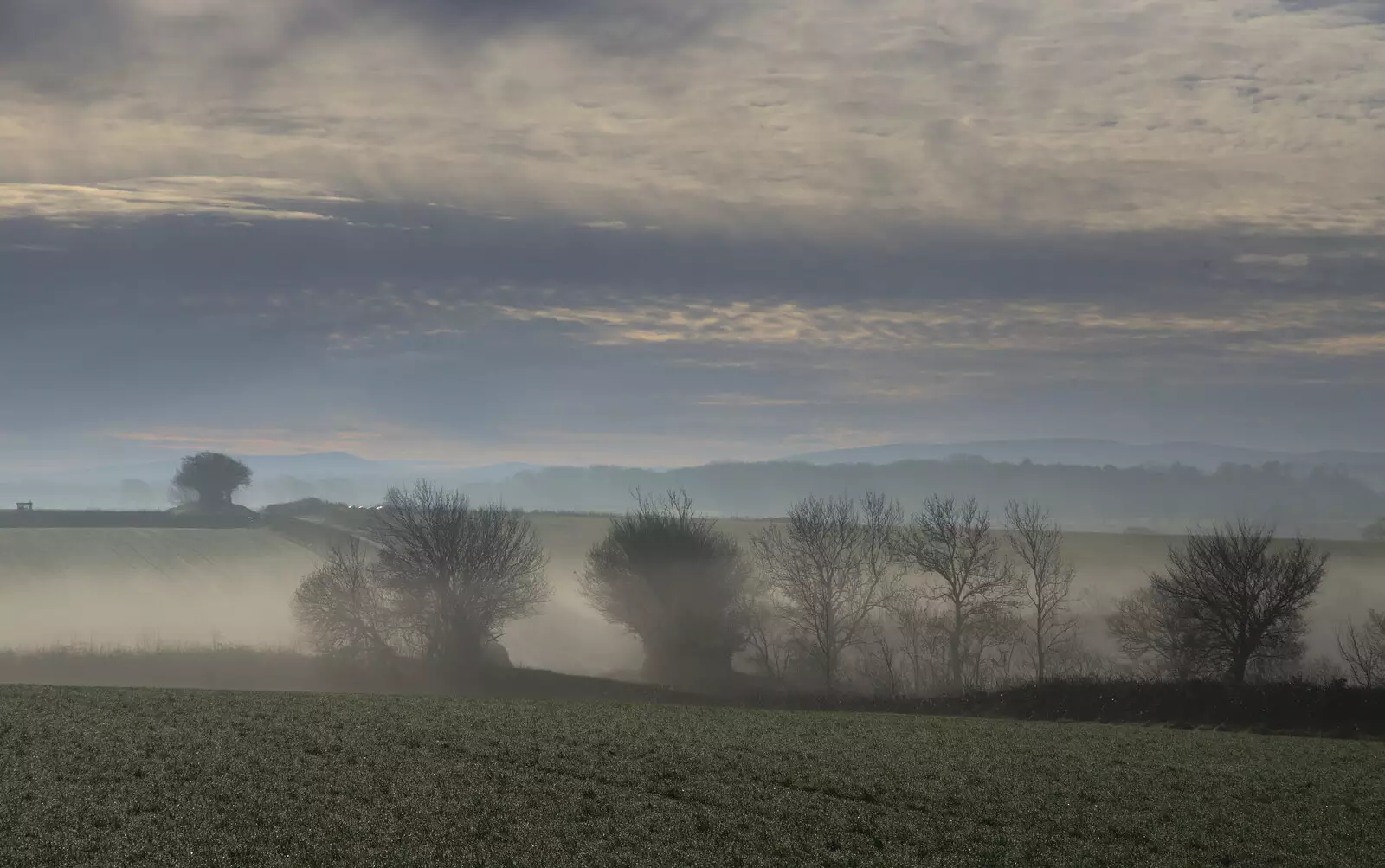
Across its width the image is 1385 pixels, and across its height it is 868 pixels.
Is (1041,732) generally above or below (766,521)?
below

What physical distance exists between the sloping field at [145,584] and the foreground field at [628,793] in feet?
242

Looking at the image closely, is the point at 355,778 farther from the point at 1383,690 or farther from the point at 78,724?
the point at 1383,690

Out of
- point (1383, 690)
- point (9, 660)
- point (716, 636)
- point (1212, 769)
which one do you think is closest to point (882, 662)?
point (716, 636)

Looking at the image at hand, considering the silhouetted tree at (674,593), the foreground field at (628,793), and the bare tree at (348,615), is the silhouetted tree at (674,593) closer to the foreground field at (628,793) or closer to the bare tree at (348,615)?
the bare tree at (348,615)

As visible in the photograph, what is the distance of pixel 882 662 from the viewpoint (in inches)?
3568

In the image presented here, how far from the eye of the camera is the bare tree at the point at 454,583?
78250 millimetres

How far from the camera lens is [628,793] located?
86.3 ft

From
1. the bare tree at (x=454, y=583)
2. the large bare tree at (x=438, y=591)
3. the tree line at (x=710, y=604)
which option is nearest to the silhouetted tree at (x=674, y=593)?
the tree line at (x=710, y=604)

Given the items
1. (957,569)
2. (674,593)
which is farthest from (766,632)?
(957,569)

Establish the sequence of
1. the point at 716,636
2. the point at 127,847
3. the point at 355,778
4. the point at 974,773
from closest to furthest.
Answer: the point at 127,847
the point at 355,778
the point at 974,773
the point at 716,636

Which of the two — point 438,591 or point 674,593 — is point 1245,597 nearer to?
point 674,593

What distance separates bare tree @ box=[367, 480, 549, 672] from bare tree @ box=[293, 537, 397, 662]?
145cm

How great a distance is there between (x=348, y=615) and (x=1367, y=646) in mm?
74809

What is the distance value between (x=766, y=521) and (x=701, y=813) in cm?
14691
